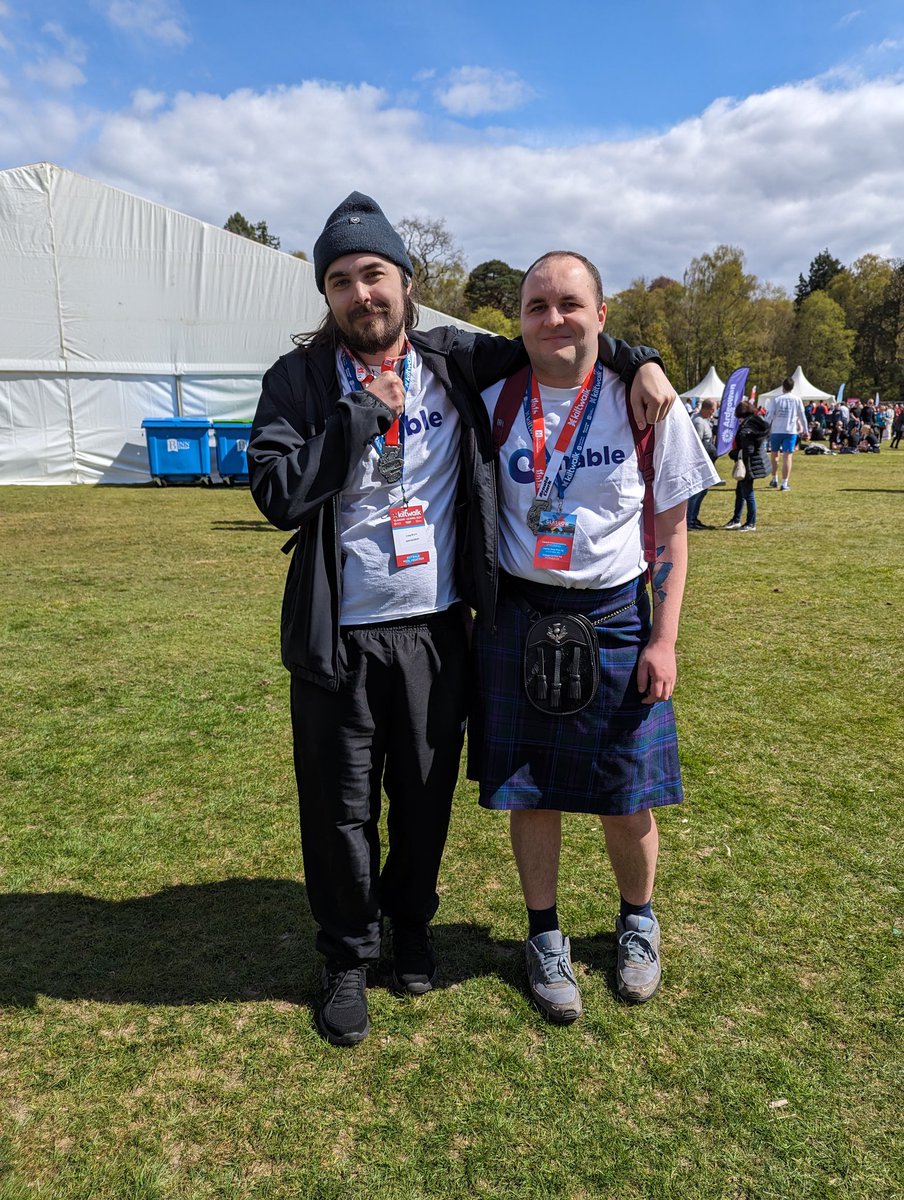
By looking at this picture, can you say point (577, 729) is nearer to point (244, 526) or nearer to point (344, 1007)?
point (344, 1007)

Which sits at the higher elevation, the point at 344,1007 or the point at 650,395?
the point at 650,395

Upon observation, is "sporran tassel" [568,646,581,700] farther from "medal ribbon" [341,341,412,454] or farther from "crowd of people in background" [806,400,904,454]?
"crowd of people in background" [806,400,904,454]

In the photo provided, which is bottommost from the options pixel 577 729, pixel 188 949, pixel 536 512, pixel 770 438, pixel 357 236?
pixel 188 949

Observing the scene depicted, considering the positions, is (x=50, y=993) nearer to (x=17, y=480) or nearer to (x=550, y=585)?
(x=550, y=585)

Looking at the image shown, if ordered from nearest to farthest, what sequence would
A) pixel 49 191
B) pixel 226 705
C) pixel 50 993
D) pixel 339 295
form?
1. pixel 339 295
2. pixel 50 993
3. pixel 226 705
4. pixel 49 191

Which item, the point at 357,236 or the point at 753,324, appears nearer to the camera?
the point at 357,236

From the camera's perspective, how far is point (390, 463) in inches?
86.3

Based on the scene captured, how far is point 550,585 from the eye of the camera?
2.29 metres

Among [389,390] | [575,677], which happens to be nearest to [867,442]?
[575,677]

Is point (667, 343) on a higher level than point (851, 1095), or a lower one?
higher

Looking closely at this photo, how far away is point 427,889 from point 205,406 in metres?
17.8

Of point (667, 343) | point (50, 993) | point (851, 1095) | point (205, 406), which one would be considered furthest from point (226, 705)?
point (667, 343)

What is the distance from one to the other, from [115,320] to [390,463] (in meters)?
17.8

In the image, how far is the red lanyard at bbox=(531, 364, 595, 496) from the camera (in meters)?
2.23
